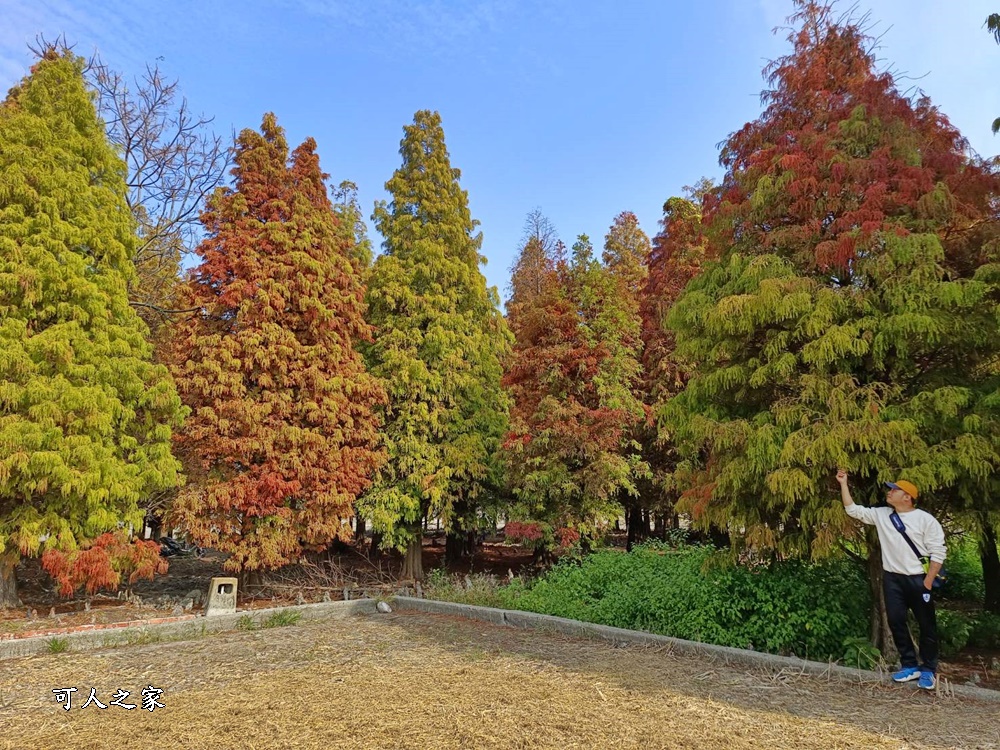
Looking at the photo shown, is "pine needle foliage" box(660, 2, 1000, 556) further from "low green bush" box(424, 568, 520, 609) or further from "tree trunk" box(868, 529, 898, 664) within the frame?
"low green bush" box(424, 568, 520, 609)

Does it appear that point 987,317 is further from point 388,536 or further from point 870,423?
point 388,536

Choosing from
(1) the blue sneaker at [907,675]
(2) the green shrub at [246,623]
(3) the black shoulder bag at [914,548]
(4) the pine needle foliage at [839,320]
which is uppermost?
(4) the pine needle foliage at [839,320]

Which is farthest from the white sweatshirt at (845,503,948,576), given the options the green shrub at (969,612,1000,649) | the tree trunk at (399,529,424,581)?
the tree trunk at (399,529,424,581)

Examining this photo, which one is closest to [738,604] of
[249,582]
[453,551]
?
[249,582]

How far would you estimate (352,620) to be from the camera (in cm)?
752

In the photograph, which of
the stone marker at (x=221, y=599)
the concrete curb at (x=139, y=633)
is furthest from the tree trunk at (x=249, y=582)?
the concrete curb at (x=139, y=633)

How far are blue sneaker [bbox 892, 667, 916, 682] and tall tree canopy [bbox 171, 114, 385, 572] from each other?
7.45m

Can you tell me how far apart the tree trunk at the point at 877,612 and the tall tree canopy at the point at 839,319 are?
12 centimetres

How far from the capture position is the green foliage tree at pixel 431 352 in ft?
36.5

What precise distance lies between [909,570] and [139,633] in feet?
23.8

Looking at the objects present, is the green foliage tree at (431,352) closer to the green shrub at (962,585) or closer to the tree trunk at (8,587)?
the tree trunk at (8,587)

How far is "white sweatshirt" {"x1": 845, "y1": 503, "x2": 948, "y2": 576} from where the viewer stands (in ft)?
14.2

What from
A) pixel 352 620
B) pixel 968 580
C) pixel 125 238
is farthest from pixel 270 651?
pixel 968 580

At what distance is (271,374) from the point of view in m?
9.48
